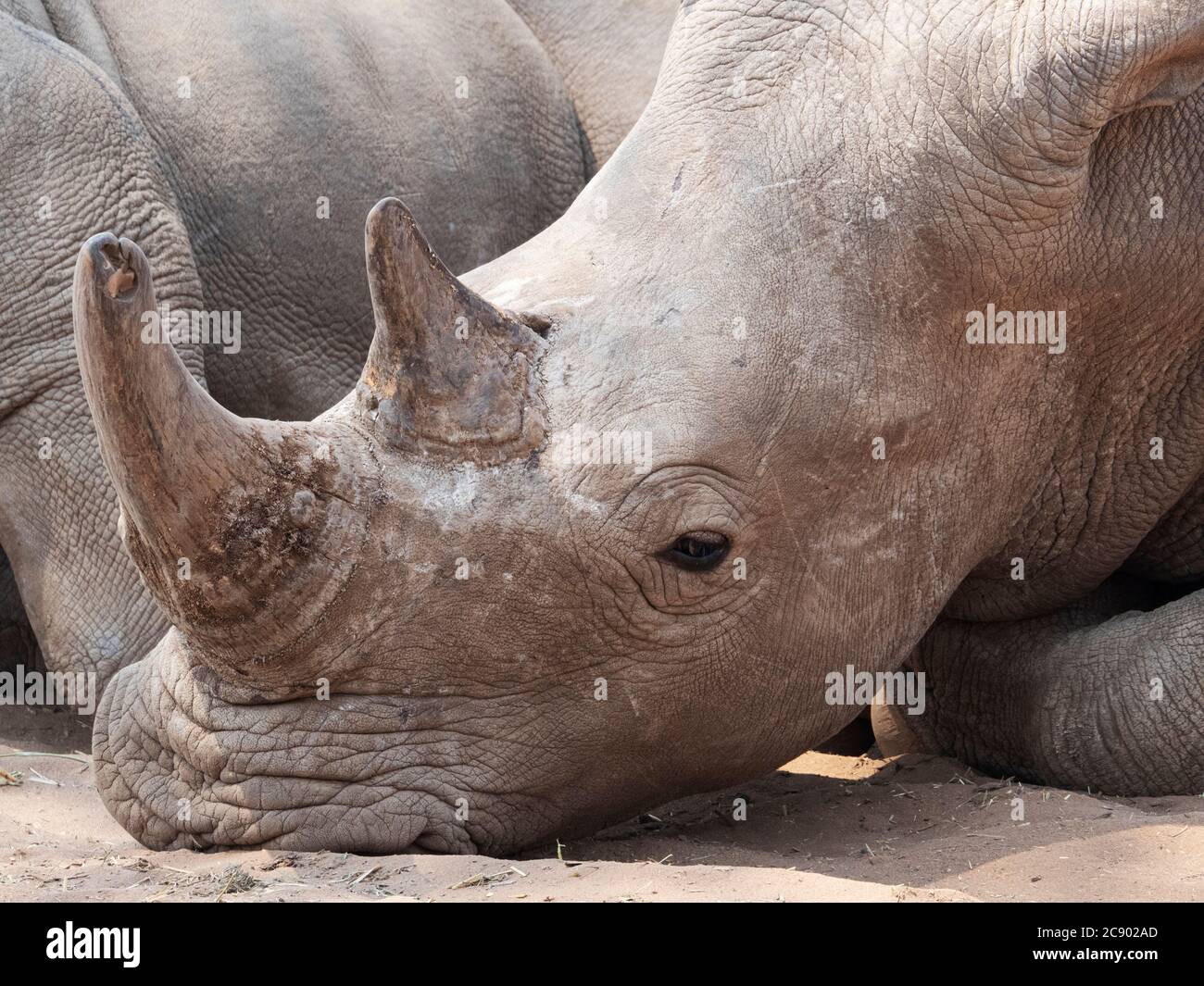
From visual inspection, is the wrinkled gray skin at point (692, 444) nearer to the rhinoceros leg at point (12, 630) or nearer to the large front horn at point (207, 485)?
the large front horn at point (207, 485)

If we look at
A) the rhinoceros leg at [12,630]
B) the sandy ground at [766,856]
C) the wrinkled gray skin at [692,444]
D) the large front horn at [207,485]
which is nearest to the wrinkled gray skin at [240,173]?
the rhinoceros leg at [12,630]

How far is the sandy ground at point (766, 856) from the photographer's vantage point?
3.64 m

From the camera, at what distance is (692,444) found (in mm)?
4000

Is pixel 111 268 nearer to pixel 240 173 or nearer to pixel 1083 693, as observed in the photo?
pixel 1083 693

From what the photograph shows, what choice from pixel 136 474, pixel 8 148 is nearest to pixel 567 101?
pixel 8 148

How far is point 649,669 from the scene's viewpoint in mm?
4121

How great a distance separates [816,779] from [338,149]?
2747 millimetres

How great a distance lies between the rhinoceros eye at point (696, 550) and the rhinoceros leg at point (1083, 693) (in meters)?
1.23

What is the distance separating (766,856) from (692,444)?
3.01ft

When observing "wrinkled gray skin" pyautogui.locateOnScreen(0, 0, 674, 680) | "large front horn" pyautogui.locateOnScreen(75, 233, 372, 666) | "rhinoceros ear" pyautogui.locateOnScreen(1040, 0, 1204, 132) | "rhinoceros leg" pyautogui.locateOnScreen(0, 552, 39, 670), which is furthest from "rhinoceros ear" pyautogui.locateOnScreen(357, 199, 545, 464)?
"rhinoceros leg" pyautogui.locateOnScreen(0, 552, 39, 670)

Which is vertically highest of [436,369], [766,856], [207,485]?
[436,369]

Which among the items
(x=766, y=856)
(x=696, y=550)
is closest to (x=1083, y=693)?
(x=766, y=856)

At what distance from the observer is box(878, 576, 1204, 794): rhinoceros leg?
467 centimetres

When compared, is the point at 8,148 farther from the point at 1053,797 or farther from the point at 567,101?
the point at 1053,797
